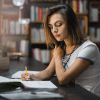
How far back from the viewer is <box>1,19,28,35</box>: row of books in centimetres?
301

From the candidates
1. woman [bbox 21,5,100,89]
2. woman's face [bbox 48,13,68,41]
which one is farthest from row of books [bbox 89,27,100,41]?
woman's face [bbox 48,13,68,41]

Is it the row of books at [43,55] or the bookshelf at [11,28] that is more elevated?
the bookshelf at [11,28]

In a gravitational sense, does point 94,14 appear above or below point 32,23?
above

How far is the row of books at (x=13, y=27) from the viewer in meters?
3.01

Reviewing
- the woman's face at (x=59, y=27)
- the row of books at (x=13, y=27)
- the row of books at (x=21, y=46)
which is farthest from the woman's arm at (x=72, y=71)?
the row of books at (x=13, y=27)

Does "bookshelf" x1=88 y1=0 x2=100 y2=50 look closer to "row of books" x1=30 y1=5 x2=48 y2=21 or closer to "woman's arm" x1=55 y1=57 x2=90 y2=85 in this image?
"row of books" x1=30 y1=5 x2=48 y2=21

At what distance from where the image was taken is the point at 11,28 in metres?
3.01

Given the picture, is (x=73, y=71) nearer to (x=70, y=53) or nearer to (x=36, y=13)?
(x=70, y=53)

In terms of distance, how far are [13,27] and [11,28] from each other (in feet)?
0.14

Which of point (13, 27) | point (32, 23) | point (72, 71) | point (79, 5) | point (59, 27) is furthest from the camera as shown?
point (32, 23)

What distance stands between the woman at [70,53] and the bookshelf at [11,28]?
186 centimetres

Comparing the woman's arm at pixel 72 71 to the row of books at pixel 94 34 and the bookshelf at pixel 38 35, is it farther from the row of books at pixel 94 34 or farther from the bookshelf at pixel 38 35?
the row of books at pixel 94 34

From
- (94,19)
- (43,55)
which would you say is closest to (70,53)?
(43,55)

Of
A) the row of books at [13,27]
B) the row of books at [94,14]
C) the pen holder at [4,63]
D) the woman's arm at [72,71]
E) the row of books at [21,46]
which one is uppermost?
the row of books at [94,14]
